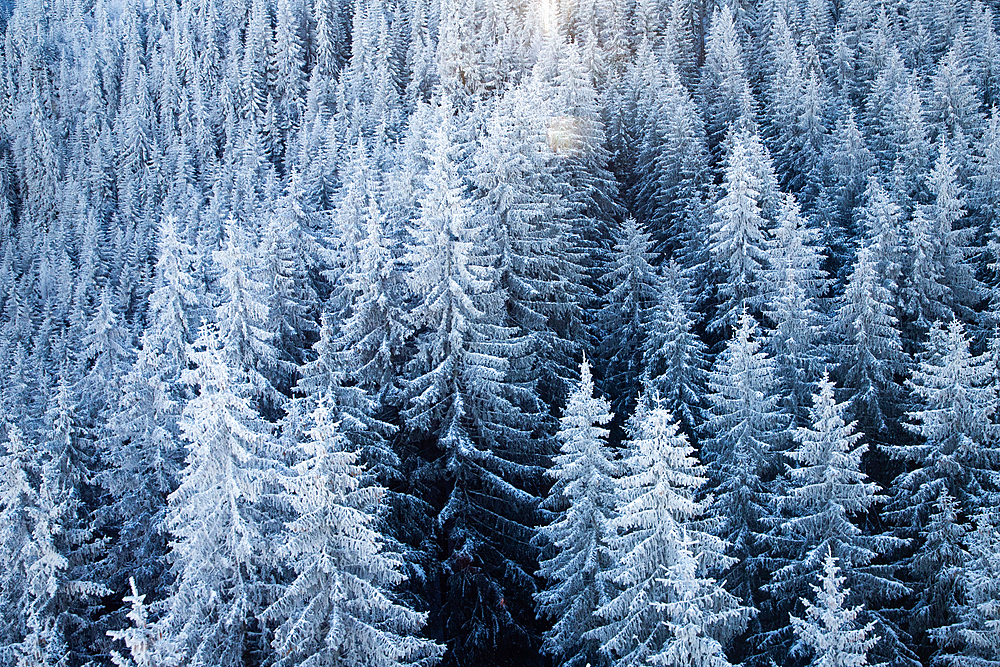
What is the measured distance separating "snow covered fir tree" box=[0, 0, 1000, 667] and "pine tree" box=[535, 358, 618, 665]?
78mm

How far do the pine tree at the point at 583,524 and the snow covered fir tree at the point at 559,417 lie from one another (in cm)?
8

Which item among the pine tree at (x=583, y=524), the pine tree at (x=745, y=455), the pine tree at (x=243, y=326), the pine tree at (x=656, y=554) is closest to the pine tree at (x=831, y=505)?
the pine tree at (x=745, y=455)

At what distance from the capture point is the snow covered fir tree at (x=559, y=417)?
47.8 feet

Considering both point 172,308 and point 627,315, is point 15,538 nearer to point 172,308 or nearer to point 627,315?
point 172,308

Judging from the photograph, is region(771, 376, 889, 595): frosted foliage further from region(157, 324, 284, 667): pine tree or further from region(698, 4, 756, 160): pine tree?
region(698, 4, 756, 160): pine tree

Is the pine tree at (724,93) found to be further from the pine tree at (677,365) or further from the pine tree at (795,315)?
the pine tree at (677,365)

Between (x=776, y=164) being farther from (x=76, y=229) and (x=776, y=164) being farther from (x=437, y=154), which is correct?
(x=76, y=229)

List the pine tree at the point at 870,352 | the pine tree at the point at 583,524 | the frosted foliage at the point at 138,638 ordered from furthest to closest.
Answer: the pine tree at the point at 870,352, the pine tree at the point at 583,524, the frosted foliage at the point at 138,638

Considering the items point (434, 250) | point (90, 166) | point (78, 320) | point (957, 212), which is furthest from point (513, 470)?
point (90, 166)

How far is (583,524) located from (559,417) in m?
8.39

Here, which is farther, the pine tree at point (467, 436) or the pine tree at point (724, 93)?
the pine tree at point (724, 93)

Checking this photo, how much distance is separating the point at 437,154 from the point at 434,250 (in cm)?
381

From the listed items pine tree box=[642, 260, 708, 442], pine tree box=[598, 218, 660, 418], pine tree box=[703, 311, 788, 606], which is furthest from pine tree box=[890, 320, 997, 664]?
pine tree box=[598, 218, 660, 418]

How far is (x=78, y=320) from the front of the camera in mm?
45219
